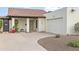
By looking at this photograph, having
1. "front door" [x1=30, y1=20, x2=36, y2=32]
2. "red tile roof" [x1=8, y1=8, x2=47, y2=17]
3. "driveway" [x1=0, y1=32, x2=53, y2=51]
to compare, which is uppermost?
"red tile roof" [x1=8, y1=8, x2=47, y2=17]

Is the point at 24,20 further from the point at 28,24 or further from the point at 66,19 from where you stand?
the point at 66,19

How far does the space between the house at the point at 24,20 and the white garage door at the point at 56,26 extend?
1699 millimetres

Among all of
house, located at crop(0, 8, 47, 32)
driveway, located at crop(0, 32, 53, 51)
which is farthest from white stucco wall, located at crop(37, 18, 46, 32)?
driveway, located at crop(0, 32, 53, 51)

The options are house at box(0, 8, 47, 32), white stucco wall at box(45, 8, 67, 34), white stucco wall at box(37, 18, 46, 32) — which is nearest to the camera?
white stucco wall at box(45, 8, 67, 34)

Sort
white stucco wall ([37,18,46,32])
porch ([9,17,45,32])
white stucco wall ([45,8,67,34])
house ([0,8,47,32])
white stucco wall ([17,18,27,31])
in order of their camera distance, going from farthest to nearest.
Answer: white stucco wall ([17,18,27,31]) < white stucco wall ([37,18,46,32]) < porch ([9,17,45,32]) < house ([0,8,47,32]) < white stucco wall ([45,8,67,34])

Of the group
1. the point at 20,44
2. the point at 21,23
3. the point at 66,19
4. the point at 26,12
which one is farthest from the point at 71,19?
the point at 26,12

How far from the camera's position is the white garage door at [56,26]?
27119 mm

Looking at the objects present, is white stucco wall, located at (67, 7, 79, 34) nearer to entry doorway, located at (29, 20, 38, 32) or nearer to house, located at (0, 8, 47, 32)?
house, located at (0, 8, 47, 32)

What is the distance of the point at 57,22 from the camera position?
29969 mm

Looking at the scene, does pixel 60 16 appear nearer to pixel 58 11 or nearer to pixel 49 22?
pixel 58 11

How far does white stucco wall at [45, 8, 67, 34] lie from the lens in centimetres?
A: 2655

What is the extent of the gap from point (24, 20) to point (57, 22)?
9.52 m

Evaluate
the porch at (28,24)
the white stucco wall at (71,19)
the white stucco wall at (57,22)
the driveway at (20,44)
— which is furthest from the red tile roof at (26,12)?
the driveway at (20,44)
